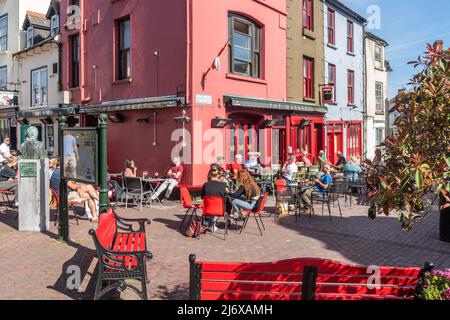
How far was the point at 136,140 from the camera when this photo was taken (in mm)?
14812

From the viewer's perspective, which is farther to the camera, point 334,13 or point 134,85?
point 334,13

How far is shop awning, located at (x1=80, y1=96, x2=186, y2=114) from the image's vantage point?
13.1 meters

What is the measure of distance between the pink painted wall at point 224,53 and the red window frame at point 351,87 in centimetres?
814

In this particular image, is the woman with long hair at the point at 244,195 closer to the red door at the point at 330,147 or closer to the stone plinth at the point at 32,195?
the stone plinth at the point at 32,195

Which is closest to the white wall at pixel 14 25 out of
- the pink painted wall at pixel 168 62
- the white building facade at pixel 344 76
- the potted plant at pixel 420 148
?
the pink painted wall at pixel 168 62

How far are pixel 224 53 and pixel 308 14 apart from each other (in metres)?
7.35

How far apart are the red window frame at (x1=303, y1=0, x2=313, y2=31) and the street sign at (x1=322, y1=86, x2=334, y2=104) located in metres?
2.85

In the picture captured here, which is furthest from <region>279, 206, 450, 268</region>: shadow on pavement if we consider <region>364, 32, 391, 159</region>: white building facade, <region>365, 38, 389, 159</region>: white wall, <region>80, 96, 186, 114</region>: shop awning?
<region>365, 38, 389, 159</region>: white wall

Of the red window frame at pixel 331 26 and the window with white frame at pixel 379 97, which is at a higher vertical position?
the red window frame at pixel 331 26

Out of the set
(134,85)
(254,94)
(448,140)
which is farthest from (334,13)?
(448,140)

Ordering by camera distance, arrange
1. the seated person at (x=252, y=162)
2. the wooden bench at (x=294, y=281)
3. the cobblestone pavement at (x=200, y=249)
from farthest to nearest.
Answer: the seated person at (x=252, y=162), the cobblestone pavement at (x=200, y=249), the wooden bench at (x=294, y=281)

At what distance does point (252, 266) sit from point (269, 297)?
0.94ft

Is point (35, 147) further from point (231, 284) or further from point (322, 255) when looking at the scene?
point (231, 284)

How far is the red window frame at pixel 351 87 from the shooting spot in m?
23.7
